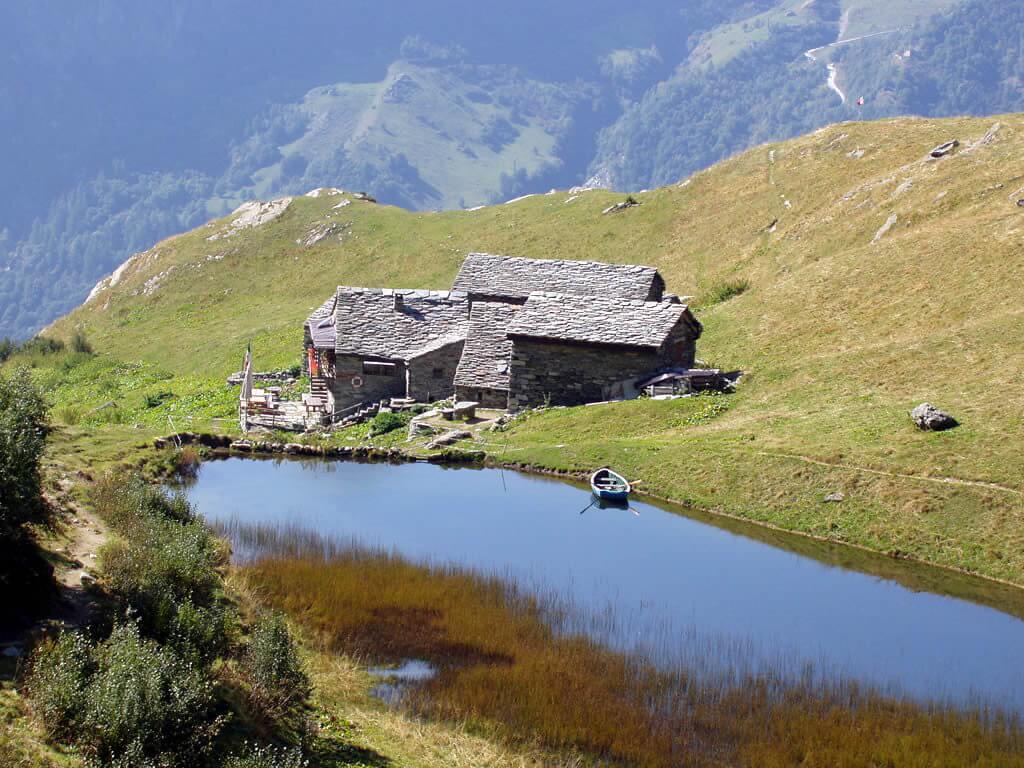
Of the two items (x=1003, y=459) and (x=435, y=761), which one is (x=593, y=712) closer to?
(x=435, y=761)

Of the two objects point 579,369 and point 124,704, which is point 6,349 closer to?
point 579,369

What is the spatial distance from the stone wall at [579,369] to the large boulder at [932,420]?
1360cm

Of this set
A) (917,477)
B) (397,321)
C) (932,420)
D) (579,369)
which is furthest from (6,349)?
(917,477)

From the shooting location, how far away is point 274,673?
65.8 feet

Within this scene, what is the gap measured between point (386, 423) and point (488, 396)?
4.99 meters

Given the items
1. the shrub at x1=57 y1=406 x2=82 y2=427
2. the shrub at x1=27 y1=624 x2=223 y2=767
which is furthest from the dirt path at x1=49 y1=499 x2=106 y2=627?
the shrub at x1=57 y1=406 x2=82 y2=427

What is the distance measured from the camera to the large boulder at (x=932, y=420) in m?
36.6

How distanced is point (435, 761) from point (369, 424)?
3234 centimetres

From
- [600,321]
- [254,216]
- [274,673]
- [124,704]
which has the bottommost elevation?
[274,673]

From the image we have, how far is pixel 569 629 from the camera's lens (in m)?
26.2

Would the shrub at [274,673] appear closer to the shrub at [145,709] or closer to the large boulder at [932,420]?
the shrub at [145,709]

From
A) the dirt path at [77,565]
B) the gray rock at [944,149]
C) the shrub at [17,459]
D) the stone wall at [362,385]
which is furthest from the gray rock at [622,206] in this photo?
the shrub at [17,459]

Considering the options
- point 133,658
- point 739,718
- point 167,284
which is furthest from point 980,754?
point 167,284

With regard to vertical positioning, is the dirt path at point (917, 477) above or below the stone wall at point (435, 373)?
below
